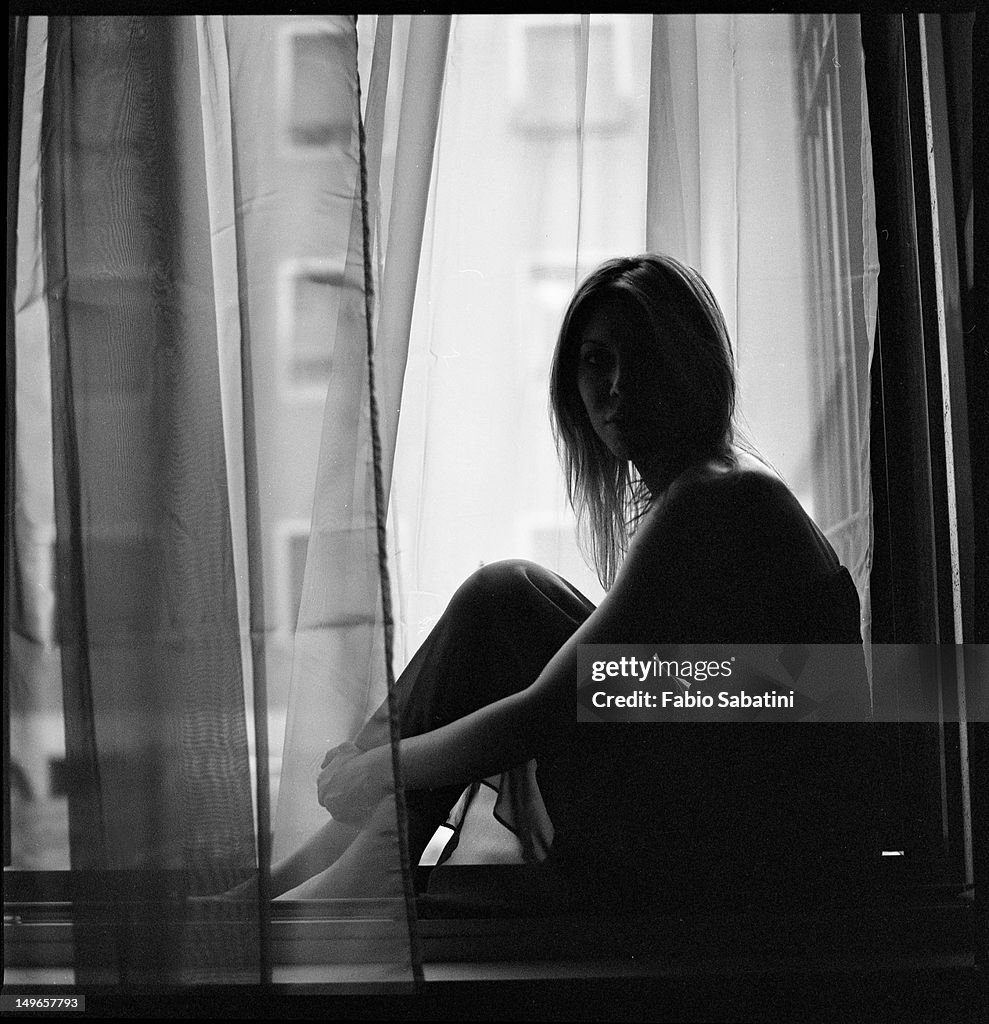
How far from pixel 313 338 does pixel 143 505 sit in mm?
204

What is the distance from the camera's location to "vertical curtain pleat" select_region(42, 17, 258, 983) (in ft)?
2.57

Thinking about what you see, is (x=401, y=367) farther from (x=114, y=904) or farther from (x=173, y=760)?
(x=114, y=904)

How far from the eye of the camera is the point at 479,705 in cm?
89

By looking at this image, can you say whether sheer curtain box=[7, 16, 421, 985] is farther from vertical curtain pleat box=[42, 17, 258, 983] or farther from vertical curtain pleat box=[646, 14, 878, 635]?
vertical curtain pleat box=[646, 14, 878, 635]

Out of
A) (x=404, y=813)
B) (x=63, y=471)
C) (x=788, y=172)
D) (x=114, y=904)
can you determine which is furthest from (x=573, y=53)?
(x=114, y=904)

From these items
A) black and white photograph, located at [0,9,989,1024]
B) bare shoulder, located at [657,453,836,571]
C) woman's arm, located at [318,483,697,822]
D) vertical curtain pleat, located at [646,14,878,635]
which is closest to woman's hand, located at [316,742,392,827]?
black and white photograph, located at [0,9,989,1024]

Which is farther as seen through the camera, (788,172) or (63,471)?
(788,172)

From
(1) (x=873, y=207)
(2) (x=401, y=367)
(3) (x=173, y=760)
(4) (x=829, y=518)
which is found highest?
(1) (x=873, y=207)

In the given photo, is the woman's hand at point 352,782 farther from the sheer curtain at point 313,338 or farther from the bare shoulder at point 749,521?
the bare shoulder at point 749,521

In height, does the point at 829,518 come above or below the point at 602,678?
above

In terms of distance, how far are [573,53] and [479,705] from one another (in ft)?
2.08

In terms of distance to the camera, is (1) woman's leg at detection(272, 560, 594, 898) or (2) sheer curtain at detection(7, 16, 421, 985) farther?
(1) woman's leg at detection(272, 560, 594, 898)

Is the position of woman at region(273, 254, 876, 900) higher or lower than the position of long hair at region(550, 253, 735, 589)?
lower

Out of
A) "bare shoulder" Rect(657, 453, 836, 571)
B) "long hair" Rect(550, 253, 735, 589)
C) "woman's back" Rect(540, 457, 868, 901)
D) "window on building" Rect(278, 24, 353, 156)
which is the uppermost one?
"window on building" Rect(278, 24, 353, 156)
